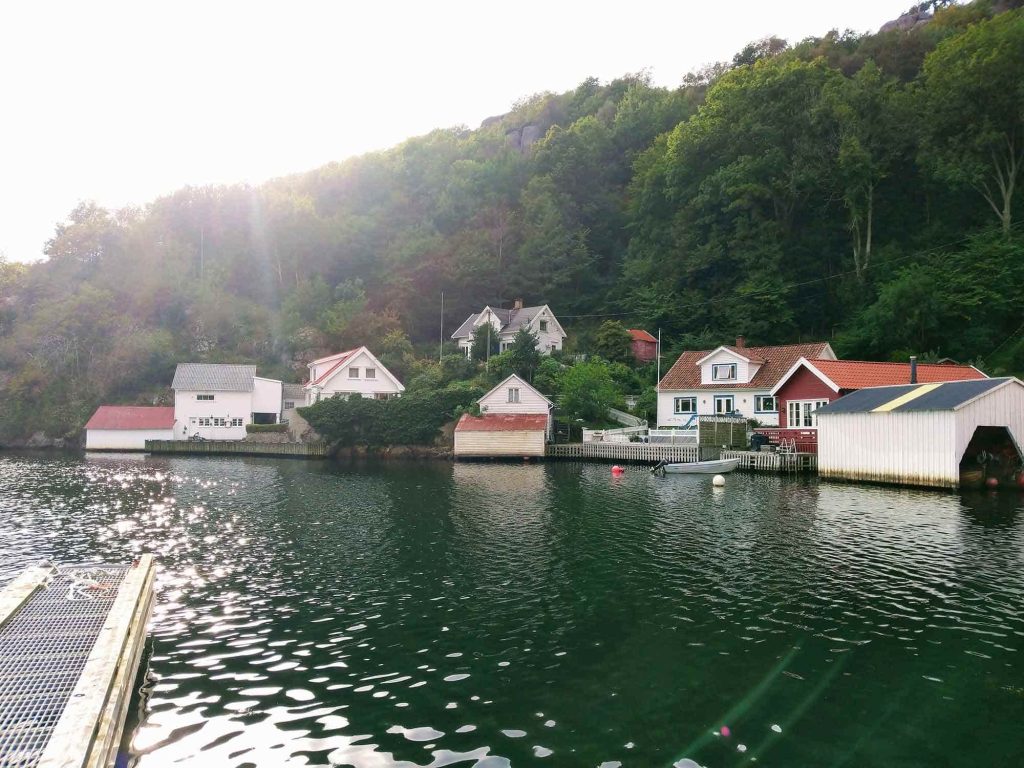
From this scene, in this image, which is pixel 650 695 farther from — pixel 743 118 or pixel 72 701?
pixel 743 118

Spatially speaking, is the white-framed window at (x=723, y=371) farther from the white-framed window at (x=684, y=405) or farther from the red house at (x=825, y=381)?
the red house at (x=825, y=381)

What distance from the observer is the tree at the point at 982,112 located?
180 feet

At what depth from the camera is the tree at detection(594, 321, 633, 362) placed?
223 ft

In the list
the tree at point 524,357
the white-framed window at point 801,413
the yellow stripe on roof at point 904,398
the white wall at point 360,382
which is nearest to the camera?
the yellow stripe on roof at point 904,398

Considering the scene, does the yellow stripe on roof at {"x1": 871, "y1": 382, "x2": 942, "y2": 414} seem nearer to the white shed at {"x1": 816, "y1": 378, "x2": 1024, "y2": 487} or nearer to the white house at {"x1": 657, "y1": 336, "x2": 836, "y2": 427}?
the white shed at {"x1": 816, "y1": 378, "x2": 1024, "y2": 487}

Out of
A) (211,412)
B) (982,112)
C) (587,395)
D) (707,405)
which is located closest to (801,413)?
(707,405)

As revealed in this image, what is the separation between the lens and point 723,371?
173 ft

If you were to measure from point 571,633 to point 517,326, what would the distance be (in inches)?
2632

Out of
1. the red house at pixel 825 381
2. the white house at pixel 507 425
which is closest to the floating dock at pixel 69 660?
the white house at pixel 507 425

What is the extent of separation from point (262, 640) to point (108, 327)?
271 feet

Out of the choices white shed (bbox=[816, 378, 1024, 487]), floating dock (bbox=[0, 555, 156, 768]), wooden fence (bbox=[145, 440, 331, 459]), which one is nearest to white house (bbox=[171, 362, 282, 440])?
wooden fence (bbox=[145, 440, 331, 459])

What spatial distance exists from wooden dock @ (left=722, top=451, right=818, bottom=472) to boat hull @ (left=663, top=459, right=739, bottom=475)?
1391 millimetres

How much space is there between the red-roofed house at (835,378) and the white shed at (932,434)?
536cm

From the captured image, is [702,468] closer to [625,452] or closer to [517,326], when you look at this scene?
[625,452]
